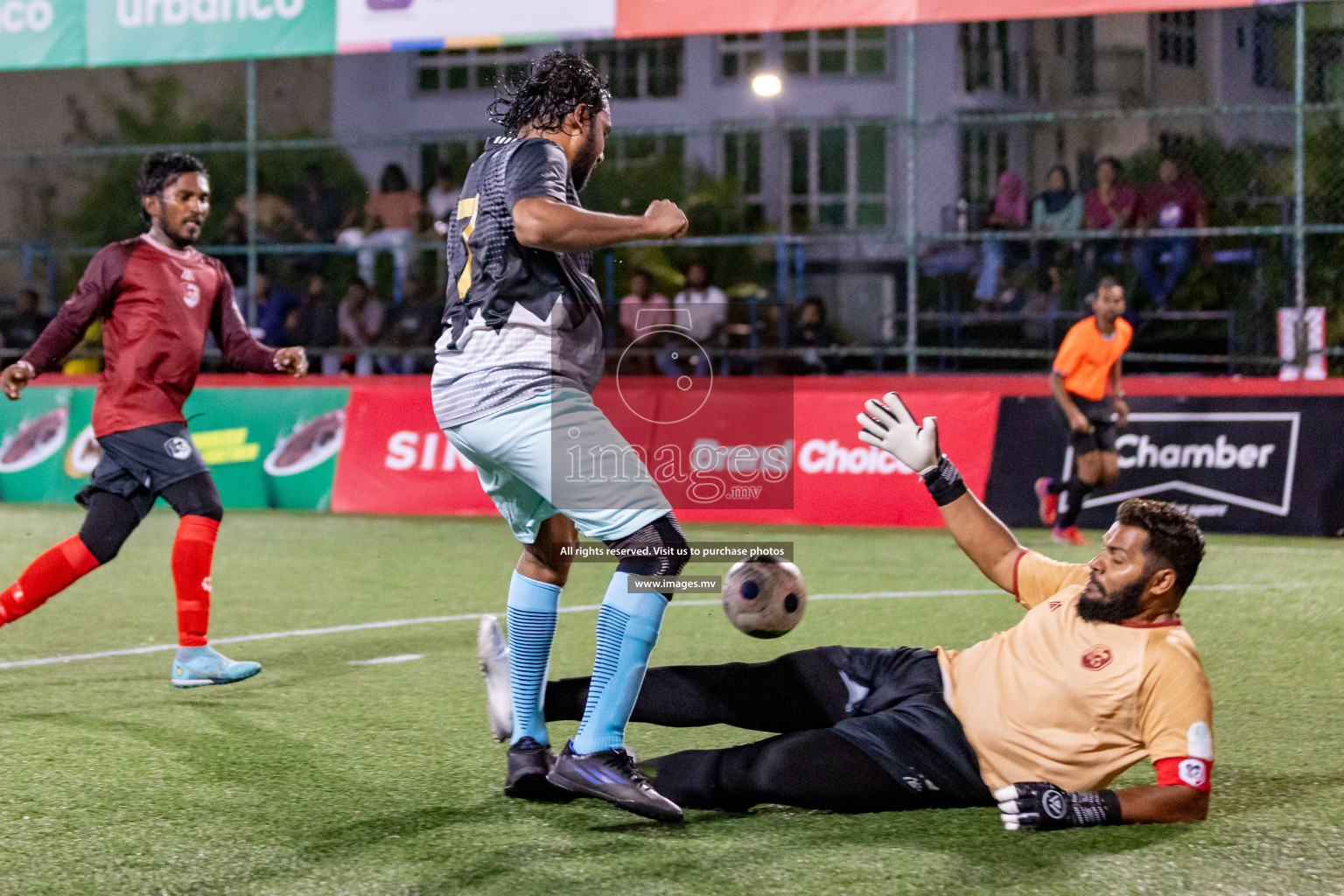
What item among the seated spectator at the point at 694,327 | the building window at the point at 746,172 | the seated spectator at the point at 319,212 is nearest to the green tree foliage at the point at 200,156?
the seated spectator at the point at 319,212

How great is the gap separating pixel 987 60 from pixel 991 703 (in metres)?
24.3

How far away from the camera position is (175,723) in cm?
542

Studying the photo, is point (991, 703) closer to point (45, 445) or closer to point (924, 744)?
point (924, 744)

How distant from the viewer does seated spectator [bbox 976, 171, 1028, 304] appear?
1659 cm

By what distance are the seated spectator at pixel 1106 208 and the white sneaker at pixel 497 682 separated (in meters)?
12.7

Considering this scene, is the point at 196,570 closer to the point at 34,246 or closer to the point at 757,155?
the point at 34,246

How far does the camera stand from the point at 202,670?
6.11 meters

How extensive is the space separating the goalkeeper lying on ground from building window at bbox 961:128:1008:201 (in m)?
15.0

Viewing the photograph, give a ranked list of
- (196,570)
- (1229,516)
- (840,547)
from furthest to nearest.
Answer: (1229,516) → (840,547) → (196,570)

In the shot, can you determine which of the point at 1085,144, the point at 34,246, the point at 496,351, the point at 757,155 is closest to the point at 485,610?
the point at 496,351

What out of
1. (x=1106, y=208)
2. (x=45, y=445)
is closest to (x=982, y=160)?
(x=1106, y=208)

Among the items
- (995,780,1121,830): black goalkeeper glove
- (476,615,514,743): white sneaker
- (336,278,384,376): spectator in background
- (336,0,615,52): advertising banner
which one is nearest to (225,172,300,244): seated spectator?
(336,278,384,376): spectator in background

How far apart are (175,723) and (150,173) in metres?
2.32

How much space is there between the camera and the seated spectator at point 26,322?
57.3ft
